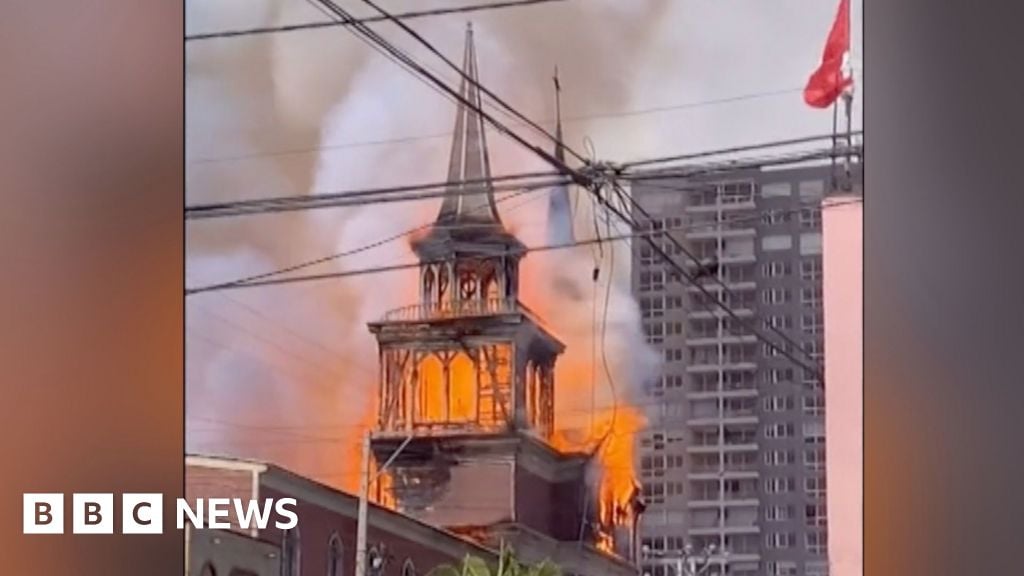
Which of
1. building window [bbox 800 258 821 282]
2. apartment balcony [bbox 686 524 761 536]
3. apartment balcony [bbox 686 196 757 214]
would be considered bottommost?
apartment balcony [bbox 686 524 761 536]

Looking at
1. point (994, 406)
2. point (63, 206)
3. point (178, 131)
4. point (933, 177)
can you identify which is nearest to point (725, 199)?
point (933, 177)

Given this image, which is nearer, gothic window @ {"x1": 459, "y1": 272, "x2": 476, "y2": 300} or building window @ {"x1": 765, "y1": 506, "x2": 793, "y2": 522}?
building window @ {"x1": 765, "y1": 506, "x2": 793, "y2": 522}

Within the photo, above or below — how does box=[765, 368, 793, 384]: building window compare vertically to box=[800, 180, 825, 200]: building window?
below

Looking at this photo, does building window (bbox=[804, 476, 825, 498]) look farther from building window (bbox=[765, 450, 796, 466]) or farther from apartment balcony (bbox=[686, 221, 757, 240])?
apartment balcony (bbox=[686, 221, 757, 240])

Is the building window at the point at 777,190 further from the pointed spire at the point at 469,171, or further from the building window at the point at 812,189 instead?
the pointed spire at the point at 469,171

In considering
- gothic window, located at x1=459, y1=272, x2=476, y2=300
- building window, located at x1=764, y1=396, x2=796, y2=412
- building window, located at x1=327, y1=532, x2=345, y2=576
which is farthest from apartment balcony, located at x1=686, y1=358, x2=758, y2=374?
building window, located at x1=327, y1=532, x2=345, y2=576

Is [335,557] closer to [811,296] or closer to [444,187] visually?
[444,187]

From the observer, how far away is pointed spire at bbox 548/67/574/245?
312 centimetres

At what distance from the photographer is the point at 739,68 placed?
10.1 ft

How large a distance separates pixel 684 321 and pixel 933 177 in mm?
645

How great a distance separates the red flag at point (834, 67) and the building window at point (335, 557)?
152 cm

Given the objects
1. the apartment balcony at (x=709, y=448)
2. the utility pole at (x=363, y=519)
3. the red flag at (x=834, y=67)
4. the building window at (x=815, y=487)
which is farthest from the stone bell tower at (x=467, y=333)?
the red flag at (x=834, y=67)

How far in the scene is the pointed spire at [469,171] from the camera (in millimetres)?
3137

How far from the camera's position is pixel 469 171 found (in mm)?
3146
